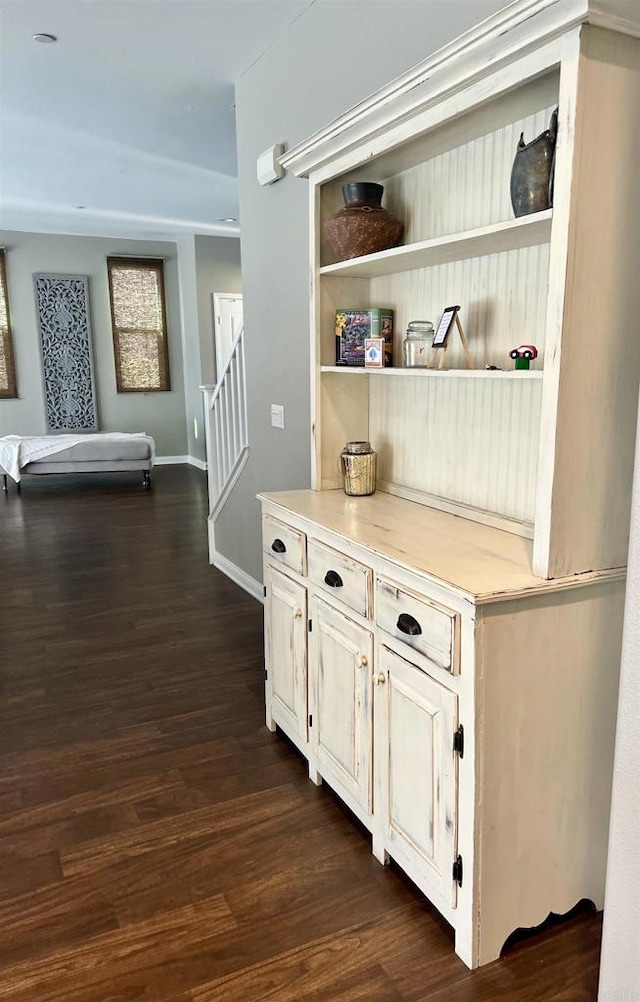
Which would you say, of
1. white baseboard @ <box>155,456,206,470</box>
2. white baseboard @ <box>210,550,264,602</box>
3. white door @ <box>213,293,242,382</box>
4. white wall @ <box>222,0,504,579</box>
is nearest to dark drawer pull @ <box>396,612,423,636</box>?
white wall @ <box>222,0,504,579</box>

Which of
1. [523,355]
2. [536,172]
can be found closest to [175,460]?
[523,355]

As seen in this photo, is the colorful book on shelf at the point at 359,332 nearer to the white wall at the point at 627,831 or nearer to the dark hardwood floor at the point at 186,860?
the white wall at the point at 627,831

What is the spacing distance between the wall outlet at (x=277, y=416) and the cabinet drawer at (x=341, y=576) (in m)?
1.43

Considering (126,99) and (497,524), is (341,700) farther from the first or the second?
(126,99)

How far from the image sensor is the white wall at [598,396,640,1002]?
4.39ft

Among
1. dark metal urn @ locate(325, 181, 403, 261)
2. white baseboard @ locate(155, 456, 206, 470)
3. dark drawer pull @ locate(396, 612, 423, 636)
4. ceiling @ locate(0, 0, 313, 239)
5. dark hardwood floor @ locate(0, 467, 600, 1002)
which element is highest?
ceiling @ locate(0, 0, 313, 239)

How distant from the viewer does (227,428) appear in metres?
4.57

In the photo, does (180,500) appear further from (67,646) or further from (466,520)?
(466,520)

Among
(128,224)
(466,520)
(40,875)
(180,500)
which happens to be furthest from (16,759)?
(128,224)

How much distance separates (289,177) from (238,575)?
2.34 metres

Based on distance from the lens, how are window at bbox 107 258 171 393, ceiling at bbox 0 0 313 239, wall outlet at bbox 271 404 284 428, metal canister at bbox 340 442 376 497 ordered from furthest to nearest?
1. window at bbox 107 258 171 393
2. wall outlet at bbox 271 404 284 428
3. ceiling at bbox 0 0 313 239
4. metal canister at bbox 340 442 376 497

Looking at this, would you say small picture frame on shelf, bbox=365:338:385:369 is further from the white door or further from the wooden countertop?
the white door

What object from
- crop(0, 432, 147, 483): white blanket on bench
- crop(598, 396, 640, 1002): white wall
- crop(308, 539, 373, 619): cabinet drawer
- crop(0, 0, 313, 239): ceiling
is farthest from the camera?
crop(0, 432, 147, 483): white blanket on bench

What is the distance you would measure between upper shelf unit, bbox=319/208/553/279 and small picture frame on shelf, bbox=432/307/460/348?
6.4 inches
